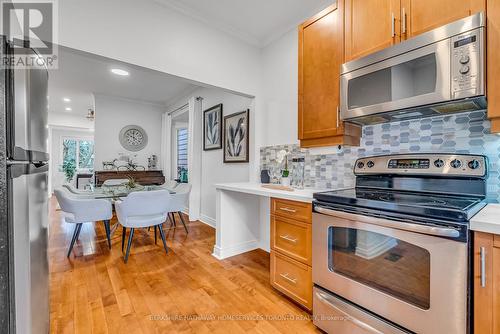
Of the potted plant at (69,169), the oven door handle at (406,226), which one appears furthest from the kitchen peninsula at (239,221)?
the potted plant at (69,169)

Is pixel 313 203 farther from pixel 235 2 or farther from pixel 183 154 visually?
pixel 183 154

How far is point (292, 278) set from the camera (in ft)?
5.79

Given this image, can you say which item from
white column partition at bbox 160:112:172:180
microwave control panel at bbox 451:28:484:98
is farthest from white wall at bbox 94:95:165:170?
microwave control panel at bbox 451:28:484:98

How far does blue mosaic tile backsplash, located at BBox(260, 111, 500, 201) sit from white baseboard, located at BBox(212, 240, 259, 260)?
1090mm

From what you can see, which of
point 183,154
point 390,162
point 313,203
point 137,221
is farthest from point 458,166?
point 183,154

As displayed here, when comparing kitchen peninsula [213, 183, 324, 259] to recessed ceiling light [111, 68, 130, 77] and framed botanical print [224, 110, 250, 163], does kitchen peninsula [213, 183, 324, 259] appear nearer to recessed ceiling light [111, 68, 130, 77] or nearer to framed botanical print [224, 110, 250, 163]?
framed botanical print [224, 110, 250, 163]

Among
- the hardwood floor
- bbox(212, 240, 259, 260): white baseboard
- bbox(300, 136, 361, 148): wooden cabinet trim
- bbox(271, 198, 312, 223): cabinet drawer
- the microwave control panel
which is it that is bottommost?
the hardwood floor

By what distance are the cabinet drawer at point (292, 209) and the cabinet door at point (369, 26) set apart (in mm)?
1124

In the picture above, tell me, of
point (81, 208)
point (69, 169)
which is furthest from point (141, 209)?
point (69, 169)

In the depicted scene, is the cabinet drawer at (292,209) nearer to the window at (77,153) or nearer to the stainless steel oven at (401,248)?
the stainless steel oven at (401,248)

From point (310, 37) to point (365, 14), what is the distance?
47cm

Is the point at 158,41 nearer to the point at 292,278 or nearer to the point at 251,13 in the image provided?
the point at 251,13

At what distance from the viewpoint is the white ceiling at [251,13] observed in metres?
2.20

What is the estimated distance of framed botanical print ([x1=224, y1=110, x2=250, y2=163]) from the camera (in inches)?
123
